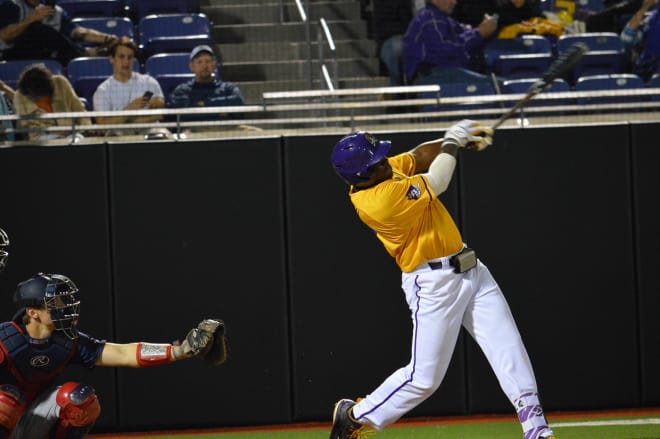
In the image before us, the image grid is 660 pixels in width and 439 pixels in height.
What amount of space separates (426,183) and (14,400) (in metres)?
2.34

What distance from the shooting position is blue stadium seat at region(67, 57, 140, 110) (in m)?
8.55

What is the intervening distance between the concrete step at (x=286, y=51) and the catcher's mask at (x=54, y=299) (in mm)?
4164

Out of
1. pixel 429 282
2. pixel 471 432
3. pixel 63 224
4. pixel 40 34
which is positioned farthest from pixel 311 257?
pixel 40 34

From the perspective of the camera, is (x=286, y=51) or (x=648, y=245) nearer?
(x=648, y=245)

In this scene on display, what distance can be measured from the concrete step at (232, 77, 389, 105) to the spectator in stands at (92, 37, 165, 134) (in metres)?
0.89

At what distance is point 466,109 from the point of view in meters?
8.27

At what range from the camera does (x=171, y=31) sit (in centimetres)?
930

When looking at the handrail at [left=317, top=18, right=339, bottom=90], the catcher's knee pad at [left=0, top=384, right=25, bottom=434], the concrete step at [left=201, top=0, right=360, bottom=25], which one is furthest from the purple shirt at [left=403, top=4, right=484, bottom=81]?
the catcher's knee pad at [left=0, top=384, right=25, bottom=434]

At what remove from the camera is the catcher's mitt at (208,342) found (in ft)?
16.1

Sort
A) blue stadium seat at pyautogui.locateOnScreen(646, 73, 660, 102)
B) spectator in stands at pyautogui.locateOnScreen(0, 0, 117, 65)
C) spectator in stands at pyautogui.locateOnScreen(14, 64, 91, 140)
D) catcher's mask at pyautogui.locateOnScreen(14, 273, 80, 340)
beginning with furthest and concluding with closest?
blue stadium seat at pyautogui.locateOnScreen(646, 73, 660, 102), spectator in stands at pyautogui.locateOnScreen(0, 0, 117, 65), spectator in stands at pyautogui.locateOnScreen(14, 64, 91, 140), catcher's mask at pyautogui.locateOnScreen(14, 273, 80, 340)

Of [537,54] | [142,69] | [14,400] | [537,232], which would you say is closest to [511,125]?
[537,232]

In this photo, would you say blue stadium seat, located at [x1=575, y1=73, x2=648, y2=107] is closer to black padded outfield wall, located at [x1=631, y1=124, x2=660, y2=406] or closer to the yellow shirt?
black padded outfield wall, located at [x1=631, y1=124, x2=660, y2=406]

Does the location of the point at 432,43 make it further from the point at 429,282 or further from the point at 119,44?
the point at 429,282

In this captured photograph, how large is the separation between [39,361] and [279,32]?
195 inches
